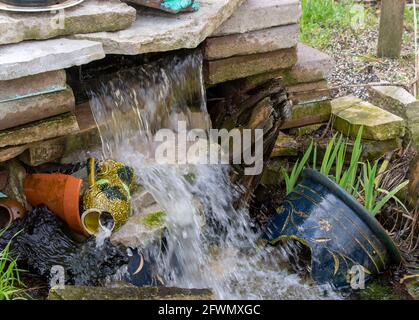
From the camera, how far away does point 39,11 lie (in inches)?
119

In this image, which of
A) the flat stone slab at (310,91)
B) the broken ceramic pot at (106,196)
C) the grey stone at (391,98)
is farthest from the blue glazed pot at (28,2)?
the grey stone at (391,98)

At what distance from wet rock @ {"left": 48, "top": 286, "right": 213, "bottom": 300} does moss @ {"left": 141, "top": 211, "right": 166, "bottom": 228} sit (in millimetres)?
462

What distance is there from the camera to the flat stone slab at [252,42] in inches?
143

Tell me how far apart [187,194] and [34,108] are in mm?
851

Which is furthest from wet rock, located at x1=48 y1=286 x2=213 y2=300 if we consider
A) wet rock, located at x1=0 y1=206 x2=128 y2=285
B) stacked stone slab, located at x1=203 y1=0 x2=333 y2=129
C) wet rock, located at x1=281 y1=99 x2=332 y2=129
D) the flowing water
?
wet rock, located at x1=281 y1=99 x2=332 y2=129

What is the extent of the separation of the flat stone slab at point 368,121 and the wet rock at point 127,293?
5.89ft

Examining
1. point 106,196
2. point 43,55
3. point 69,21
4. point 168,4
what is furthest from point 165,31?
point 106,196

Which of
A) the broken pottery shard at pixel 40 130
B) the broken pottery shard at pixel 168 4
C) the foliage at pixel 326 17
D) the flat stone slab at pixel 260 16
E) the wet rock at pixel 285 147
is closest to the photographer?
the broken pottery shard at pixel 40 130

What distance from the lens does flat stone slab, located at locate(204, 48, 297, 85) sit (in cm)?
370

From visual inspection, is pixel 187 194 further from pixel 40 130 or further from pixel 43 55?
pixel 43 55

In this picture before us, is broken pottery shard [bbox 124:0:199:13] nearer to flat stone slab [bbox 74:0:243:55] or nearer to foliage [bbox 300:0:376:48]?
flat stone slab [bbox 74:0:243:55]

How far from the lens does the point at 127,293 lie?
2.58 metres

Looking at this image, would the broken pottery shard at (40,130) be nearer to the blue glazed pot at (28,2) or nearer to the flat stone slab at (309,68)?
the blue glazed pot at (28,2)
